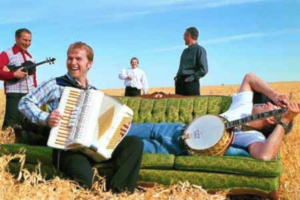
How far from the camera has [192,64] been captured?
7750 millimetres

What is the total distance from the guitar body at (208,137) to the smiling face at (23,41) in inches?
134

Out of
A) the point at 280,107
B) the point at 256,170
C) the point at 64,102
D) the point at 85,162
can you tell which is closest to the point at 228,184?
the point at 256,170

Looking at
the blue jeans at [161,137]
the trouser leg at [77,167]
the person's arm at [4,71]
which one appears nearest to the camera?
the trouser leg at [77,167]

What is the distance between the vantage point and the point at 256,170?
14.4ft

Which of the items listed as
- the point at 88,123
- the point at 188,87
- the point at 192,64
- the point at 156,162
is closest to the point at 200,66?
the point at 192,64

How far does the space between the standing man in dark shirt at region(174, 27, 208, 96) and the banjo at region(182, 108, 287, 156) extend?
2.82 m

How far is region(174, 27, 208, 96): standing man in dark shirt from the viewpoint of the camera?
7.68m

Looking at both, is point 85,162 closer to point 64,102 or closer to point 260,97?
point 64,102

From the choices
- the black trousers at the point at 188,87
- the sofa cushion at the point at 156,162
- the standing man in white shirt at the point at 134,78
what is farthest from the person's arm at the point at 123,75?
the sofa cushion at the point at 156,162

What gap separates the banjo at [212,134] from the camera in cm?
467

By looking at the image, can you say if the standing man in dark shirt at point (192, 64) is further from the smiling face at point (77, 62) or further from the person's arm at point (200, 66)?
the smiling face at point (77, 62)

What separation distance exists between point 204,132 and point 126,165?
89 centimetres

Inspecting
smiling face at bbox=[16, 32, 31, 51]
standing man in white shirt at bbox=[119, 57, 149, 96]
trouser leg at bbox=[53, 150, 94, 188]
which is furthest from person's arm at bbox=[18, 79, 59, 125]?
standing man in white shirt at bbox=[119, 57, 149, 96]

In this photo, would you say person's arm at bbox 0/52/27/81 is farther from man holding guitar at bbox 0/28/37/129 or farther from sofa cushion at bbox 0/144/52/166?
sofa cushion at bbox 0/144/52/166
